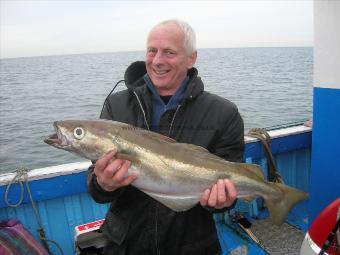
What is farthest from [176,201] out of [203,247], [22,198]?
[22,198]

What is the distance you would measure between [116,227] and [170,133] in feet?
2.88

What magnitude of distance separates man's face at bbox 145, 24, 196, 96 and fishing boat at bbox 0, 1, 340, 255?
6.65 ft

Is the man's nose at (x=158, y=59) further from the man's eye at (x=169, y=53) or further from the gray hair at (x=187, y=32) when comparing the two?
the gray hair at (x=187, y=32)

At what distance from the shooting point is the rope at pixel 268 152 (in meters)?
5.47

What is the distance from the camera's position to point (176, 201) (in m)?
2.78

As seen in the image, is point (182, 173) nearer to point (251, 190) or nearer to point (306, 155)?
point (251, 190)

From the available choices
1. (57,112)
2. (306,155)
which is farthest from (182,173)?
(57,112)

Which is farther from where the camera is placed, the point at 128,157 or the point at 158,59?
the point at 158,59

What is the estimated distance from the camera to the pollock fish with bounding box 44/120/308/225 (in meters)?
2.65

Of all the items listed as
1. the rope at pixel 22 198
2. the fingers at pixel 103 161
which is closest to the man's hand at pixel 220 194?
the fingers at pixel 103 161

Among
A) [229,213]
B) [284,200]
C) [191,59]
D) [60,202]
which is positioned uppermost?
[191,59]

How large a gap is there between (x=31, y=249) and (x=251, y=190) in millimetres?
2662

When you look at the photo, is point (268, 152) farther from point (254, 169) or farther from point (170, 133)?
point (170, 133)

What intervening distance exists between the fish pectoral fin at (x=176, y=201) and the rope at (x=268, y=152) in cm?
297
